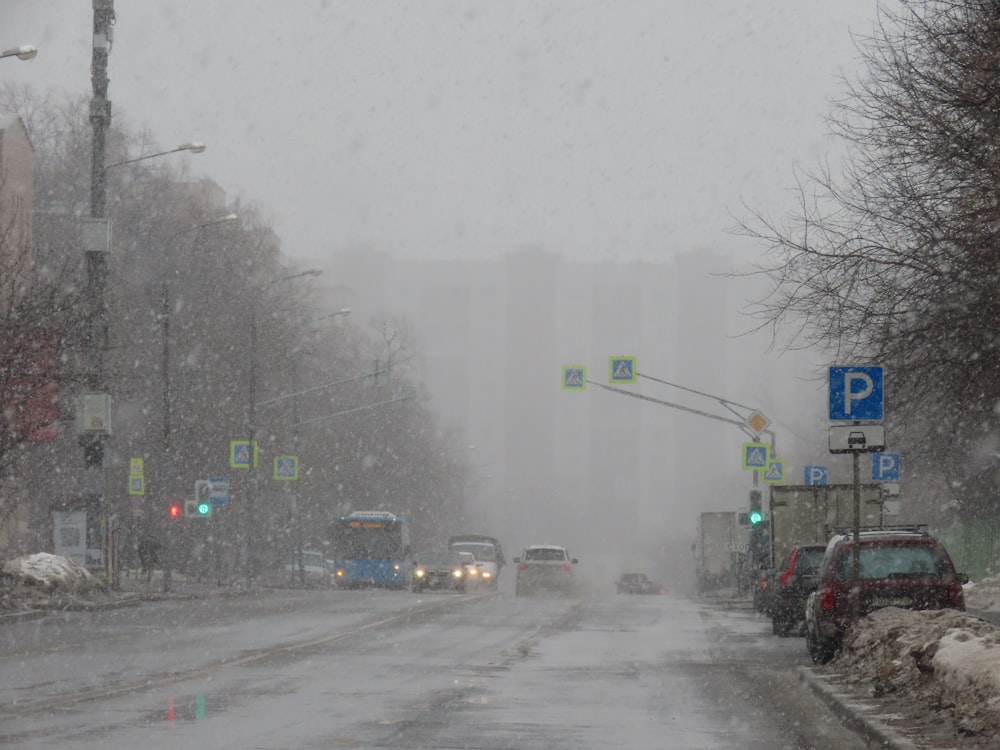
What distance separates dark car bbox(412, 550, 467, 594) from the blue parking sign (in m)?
36.8

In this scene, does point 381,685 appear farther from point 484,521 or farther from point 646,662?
point 484,521

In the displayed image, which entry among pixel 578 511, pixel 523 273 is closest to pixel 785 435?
pixel 578 511

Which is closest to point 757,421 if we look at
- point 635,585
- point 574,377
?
point 574,377

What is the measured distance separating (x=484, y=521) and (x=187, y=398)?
81.7 metres

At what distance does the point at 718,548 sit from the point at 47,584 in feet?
114

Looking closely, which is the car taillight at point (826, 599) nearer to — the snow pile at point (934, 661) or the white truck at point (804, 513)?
the snow pile at point (934, 661)

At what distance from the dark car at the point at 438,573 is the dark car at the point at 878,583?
34.8 m

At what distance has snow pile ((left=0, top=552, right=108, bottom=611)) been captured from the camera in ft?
103

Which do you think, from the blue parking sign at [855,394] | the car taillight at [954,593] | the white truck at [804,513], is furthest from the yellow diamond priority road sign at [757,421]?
the blue parking sign at [855,394]

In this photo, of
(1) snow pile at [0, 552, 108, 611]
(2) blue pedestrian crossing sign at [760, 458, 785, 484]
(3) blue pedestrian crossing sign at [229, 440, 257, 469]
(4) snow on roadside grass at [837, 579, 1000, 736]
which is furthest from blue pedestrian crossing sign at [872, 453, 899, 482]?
(3) blue pedestrian crossing sign at [229, 440, 257, 469]

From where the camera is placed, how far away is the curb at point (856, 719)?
11664 mm

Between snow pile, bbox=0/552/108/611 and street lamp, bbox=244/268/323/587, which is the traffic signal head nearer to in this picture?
street lamp, bbox=244/268/323/587

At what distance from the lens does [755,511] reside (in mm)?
43188

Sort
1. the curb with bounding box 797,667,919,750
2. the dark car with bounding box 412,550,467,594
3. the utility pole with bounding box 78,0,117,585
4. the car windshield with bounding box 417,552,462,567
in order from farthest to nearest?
the car windshield with bounding box 417,552,462,567 → the dark car with bounding box 412,550,467,594 → the utility pole with bounding box 78,0,117,585 → the curb with bounding box 797,667,919,750
